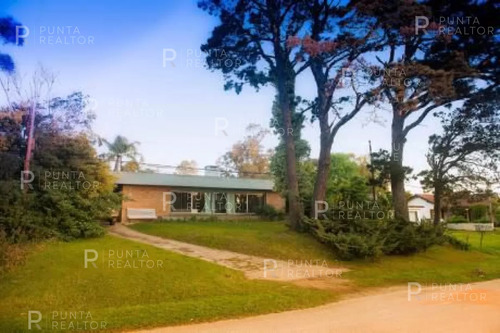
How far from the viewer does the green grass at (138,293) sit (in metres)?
6.50

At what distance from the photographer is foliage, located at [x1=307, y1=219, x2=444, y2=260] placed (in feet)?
42.8

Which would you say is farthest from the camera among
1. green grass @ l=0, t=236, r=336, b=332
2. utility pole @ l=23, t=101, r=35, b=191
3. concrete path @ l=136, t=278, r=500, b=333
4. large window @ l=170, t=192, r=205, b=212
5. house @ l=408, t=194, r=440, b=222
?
house @ l=408, t=194, r=440, b=222

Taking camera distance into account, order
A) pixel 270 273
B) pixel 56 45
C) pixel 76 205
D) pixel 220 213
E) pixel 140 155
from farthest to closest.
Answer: pixel 140 155 → pixel 220 213 → pixel 76 205 → pixel 56 45 → pixel 270 273

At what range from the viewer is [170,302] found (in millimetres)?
7434

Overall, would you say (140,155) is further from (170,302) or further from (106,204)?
(170,302)

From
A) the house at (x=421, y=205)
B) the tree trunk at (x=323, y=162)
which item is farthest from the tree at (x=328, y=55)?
the house at (x=421, y=205)

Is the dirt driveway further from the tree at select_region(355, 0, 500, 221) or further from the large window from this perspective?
the large window

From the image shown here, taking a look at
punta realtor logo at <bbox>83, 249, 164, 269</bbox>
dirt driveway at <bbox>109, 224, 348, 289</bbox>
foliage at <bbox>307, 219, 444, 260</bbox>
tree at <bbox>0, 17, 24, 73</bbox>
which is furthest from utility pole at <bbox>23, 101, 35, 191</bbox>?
foliage at <bbox>307, 219, 444, 260</bbox>

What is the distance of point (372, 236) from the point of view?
13.4m

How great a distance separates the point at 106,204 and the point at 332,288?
397 inches

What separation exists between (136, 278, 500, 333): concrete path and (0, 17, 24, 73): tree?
1587cm

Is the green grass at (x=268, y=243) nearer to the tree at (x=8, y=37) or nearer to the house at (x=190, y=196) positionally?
the house at (x=190, y=196)

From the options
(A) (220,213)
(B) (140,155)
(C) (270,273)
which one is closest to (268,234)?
(C) (270,273)

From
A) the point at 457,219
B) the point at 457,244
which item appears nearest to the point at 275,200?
the point at 457,244
